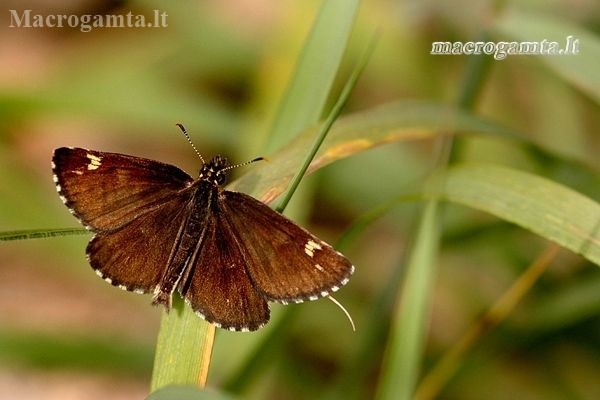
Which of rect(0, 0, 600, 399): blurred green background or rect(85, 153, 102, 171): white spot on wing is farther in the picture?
rect(0, 0, 600, 399): blurred green background

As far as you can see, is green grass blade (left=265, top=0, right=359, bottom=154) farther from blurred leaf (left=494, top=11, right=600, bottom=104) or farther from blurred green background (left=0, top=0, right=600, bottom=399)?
blurred leaf (left=494, top=11, right=600, bottom=104)

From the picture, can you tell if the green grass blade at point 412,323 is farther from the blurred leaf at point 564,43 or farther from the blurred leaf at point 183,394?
the blurred leaf at point 183,394

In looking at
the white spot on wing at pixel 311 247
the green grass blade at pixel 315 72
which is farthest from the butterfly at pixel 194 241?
the green grass blade at pixel 315 72

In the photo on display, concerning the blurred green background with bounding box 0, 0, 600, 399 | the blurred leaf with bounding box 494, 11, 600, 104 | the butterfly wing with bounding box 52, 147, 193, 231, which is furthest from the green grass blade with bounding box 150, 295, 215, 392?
the blurred leaf with bounding box 494, 11, 600, 104

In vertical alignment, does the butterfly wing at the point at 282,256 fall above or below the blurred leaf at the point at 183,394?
above

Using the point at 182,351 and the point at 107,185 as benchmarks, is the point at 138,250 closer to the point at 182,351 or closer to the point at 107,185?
the point at 107,185
